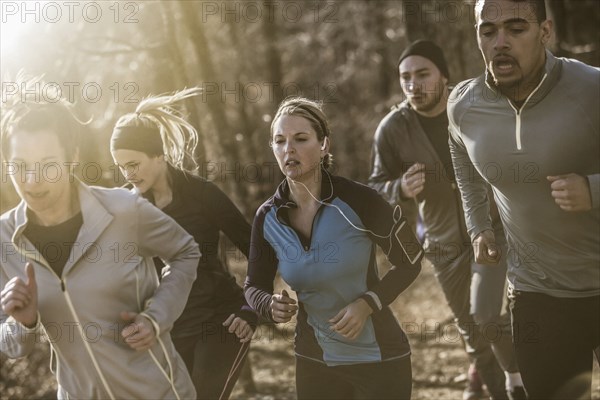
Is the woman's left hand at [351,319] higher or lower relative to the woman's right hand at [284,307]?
lower

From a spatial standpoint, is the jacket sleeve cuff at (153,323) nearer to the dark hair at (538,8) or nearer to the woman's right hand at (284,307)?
the woman's right hand at (284,307)

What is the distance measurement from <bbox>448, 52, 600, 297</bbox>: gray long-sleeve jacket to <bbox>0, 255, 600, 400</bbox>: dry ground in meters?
3.08

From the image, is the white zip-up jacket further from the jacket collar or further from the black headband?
the black headband

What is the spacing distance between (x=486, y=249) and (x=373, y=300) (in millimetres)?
721

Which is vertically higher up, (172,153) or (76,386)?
(172,153)

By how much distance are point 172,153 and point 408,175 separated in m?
1.58

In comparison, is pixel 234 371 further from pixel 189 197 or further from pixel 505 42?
pixel 505 42

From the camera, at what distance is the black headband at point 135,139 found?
5188 mm

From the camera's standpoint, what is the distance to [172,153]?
17.8 ft

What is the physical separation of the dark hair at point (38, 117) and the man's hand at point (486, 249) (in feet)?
6.68

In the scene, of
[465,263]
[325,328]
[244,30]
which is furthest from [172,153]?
[244,30]

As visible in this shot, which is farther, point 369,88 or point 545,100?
point 369,88

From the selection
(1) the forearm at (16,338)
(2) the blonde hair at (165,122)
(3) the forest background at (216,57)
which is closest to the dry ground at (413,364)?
(3) the forest background at (216,57)

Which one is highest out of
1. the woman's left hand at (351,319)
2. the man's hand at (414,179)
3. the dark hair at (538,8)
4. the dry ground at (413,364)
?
the dark hair at (538,8)
